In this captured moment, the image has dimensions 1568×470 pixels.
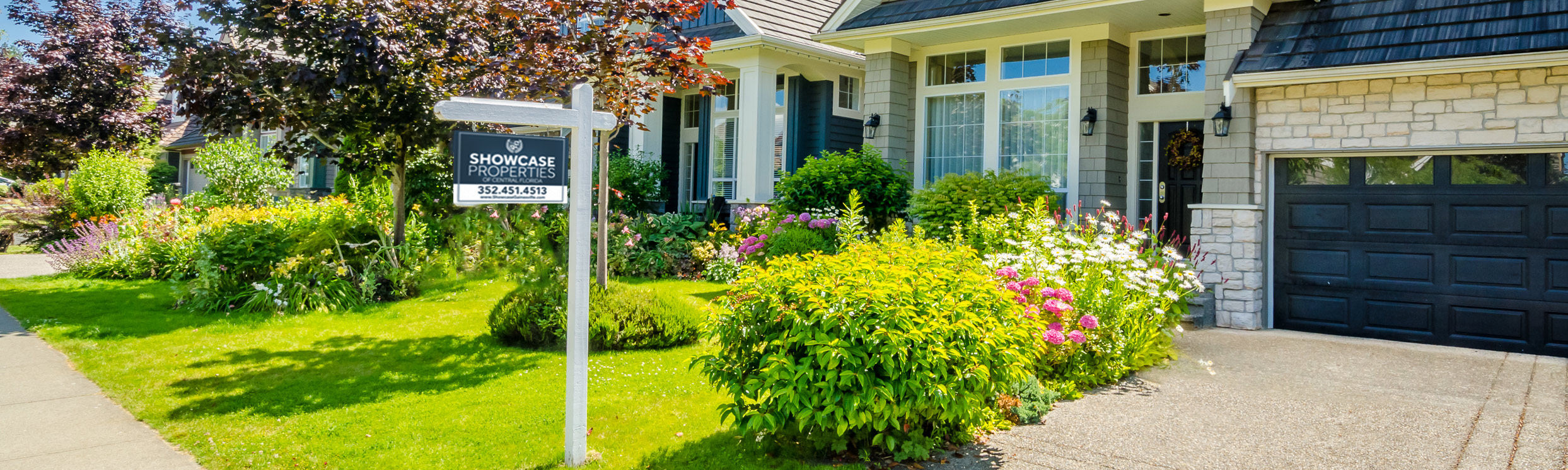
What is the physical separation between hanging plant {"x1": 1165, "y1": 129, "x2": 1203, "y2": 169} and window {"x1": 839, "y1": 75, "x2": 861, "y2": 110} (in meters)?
5.41

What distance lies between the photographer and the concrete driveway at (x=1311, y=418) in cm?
459

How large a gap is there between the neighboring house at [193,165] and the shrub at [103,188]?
432cm

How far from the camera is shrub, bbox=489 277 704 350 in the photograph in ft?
23.8

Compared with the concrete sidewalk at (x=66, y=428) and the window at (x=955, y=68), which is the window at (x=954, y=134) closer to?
the window at (x=955, y=68)

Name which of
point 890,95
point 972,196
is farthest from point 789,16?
point 972,196

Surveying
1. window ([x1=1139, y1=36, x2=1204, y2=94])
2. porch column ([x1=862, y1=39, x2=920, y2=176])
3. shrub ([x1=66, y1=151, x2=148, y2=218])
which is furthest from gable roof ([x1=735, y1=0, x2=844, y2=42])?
shrub ([x1=66, y1=151, x2=148, y2=218])

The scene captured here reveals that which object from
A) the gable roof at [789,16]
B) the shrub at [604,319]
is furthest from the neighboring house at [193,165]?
the shrub at [604,319]

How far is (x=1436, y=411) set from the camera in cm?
551

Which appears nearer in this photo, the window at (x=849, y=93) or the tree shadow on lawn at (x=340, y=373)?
the tree shadow on lawn at (x=340, y=373)

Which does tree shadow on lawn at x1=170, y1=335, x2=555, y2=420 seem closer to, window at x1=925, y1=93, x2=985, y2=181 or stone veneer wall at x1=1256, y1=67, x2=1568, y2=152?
window at x1=925, y1=93, x2=985, y2=181

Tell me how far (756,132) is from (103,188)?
464 inches

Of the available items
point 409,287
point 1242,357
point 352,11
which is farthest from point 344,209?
point 1242,357

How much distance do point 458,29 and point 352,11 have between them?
99 cm

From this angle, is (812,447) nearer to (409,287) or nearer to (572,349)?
(572,349)
